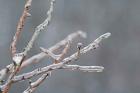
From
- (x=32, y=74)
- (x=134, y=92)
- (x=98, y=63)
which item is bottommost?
(x=32, y=74)

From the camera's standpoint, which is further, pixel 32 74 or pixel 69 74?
pixel 69 74

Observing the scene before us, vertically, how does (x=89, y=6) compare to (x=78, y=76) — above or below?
above

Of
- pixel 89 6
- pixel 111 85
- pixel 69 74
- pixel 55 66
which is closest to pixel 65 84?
pixel 69 74

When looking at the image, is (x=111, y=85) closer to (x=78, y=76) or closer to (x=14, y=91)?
(x=78, y=76)

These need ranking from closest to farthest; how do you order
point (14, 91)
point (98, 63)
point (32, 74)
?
point (32, 74), point (14, 91), point (98, 63)

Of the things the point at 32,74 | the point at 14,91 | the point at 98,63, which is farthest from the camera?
the point at 98,63

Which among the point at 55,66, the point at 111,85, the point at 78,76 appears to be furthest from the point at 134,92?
the point at 55,66

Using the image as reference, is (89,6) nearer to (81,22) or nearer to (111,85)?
(81,22)
